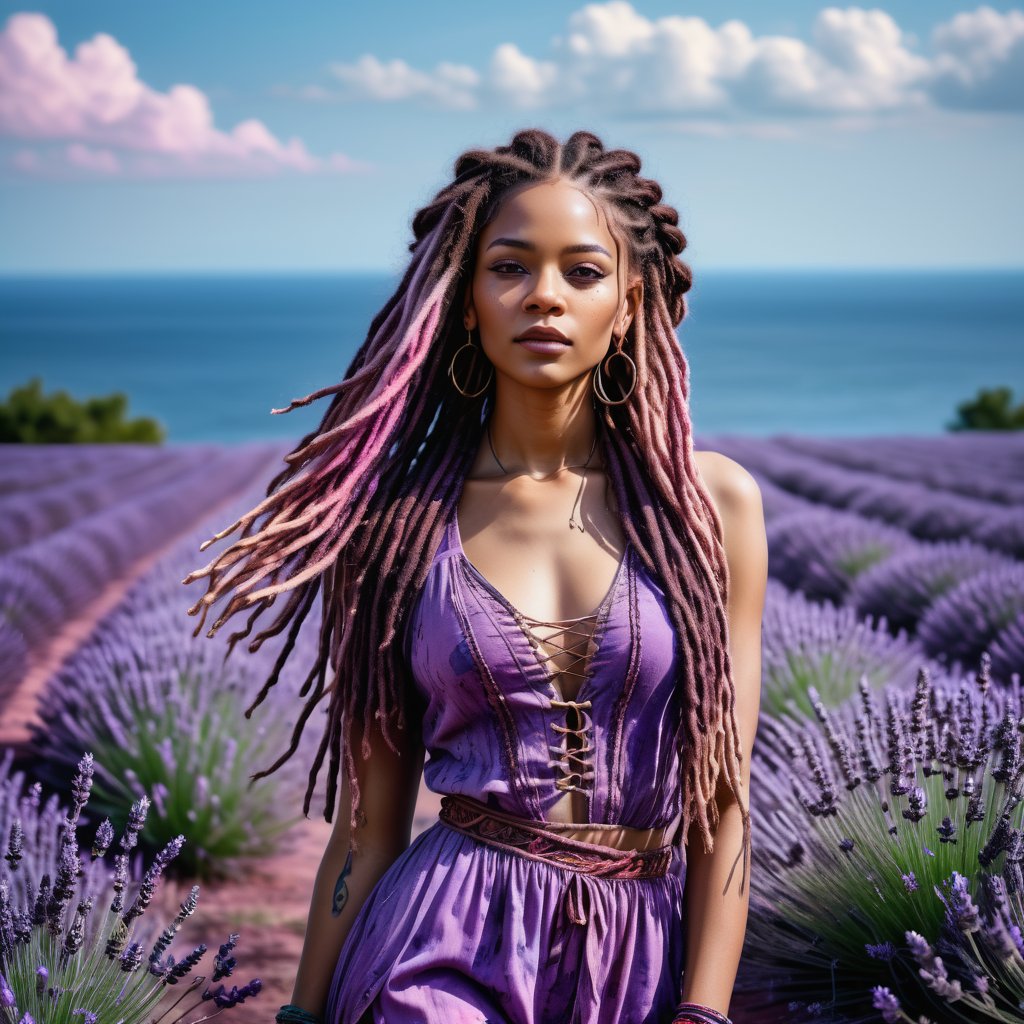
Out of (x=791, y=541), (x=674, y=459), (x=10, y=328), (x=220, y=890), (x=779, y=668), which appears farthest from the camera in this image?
(x=10, y=328)

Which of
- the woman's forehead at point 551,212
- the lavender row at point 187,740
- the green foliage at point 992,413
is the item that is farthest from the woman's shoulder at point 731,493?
the green foliage at point 992,413

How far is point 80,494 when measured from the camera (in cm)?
1404

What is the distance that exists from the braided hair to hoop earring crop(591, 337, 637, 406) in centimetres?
2

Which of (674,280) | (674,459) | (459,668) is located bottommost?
(459,668)

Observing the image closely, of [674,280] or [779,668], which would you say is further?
[779,668]

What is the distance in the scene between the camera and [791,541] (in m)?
8.93

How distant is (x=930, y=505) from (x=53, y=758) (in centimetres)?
732

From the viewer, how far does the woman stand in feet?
6.37

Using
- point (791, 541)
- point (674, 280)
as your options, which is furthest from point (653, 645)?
point (791, 541)

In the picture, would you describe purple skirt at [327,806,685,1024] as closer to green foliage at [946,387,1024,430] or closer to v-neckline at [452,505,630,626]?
v-neckline at [452,505,630,626]

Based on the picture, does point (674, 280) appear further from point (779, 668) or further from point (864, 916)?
point (779, 668)

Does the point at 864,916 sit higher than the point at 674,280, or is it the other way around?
the point at 674,280

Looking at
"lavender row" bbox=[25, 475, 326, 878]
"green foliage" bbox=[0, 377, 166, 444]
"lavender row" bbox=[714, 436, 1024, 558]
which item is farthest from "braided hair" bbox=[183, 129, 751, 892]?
"green foliage" bbox=[0, 377, 166, 444]

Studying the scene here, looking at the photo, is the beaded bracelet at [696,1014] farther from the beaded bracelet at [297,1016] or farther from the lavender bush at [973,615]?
the lavender bush at [973,615]
